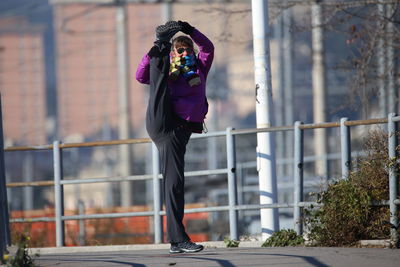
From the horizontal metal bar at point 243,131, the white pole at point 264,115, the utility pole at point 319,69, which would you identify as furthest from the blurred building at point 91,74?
the white pole at point 264,115

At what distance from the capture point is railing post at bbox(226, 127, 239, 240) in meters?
11.0

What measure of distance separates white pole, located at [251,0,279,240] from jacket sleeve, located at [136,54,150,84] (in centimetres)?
259

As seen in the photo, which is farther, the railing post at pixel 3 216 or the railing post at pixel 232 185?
the railing post at pixel 232 185

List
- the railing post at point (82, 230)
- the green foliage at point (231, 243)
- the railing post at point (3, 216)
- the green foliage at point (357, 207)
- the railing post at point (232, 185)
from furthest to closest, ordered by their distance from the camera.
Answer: the railing post at point (82, 230)
the railing post at point (232, 185)
the green foliage at point (231, 243)
the green foliage at point (357, 207)
the railing post at point (3, 216)

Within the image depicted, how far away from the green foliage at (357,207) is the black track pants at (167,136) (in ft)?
4.68

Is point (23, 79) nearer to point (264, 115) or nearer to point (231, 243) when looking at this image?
point (264, 115)

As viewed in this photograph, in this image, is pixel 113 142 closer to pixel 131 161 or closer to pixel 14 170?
pixel 131 161

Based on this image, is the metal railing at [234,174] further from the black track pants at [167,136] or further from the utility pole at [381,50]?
the utility pole at [381,50]

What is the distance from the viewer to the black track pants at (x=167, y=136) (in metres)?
8.19

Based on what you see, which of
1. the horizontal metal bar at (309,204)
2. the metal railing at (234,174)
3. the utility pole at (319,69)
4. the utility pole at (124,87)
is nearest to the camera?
the metal railing at (234,174)

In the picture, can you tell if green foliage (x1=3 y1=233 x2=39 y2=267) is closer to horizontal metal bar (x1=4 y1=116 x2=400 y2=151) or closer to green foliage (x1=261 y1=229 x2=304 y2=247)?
green foliage (x1=261 y1=229 x2=304 y2=247)

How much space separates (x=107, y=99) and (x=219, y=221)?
139580mm

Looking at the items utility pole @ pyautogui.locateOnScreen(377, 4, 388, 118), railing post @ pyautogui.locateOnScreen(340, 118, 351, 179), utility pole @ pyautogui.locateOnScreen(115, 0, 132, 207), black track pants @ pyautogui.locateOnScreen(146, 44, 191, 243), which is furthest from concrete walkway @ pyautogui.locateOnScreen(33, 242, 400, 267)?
utility pole @ pyautogui.locateOnScreen(115, 0, 132, 207)

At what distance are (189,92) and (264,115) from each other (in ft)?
8.73
